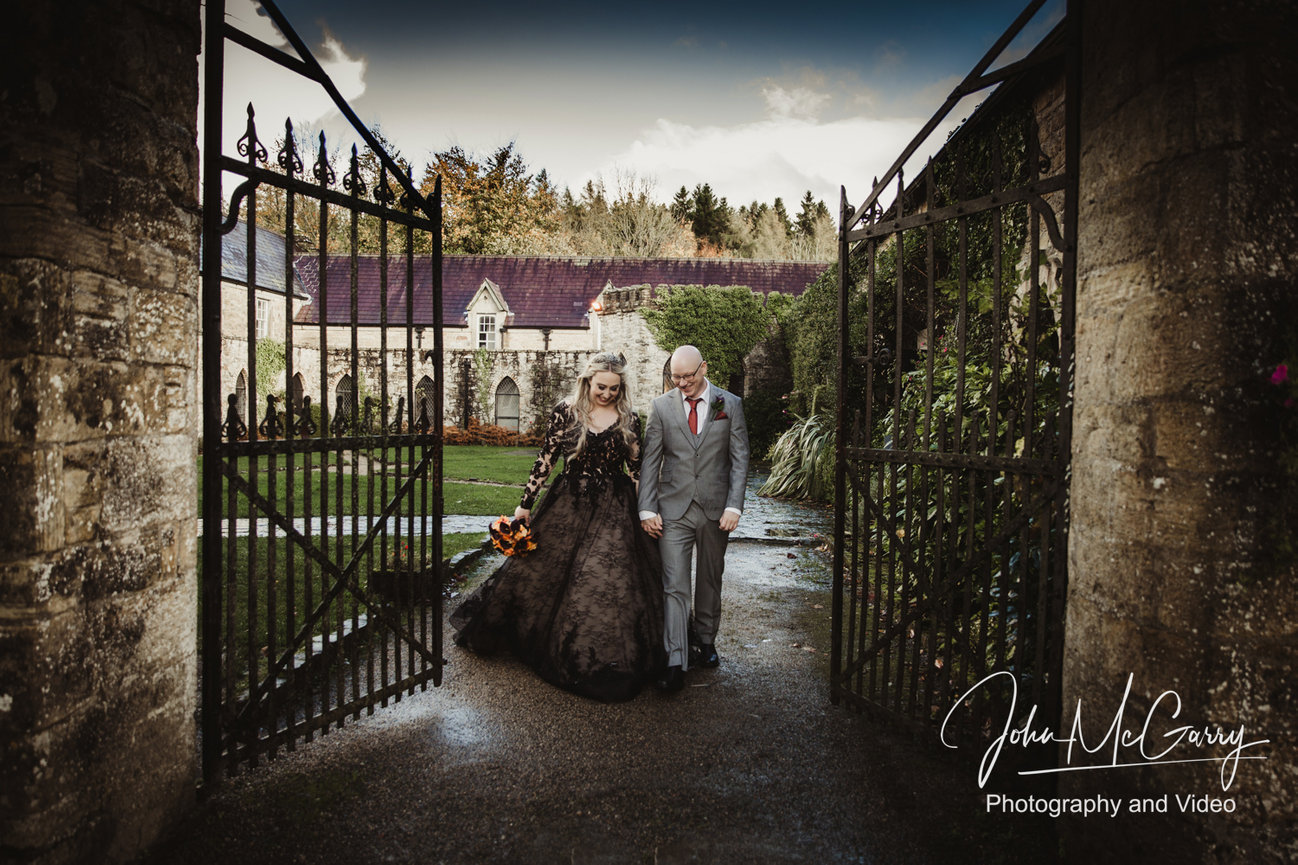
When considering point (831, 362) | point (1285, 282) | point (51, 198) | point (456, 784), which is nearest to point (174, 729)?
point (456, 784)

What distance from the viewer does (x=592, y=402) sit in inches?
180

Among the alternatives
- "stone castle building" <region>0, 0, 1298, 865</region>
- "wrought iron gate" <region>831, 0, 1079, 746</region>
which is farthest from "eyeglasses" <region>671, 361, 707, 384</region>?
"stone castle building" <region>0, 0, 1298, 865</region>

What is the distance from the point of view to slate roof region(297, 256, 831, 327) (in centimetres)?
2942

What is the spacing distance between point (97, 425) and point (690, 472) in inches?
110

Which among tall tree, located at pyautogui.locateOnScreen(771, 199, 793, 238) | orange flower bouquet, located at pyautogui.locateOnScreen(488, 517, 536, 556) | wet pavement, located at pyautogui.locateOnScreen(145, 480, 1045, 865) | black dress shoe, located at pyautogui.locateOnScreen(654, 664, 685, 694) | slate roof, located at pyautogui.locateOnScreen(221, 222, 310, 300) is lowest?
wet pavement, located at pyautogui.locateOnScreen(145, 480, 1045, 865)

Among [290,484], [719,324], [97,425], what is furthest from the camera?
[719,324]

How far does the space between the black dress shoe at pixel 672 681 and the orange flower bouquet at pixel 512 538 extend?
105cm

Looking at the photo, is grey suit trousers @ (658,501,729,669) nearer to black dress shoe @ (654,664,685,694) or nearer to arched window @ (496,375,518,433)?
black dress shoe @ (654,664,685,694)

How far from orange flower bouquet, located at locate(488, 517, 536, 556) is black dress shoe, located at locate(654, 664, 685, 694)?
1.05 metres

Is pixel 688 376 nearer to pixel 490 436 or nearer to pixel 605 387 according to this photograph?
pixel 605 387

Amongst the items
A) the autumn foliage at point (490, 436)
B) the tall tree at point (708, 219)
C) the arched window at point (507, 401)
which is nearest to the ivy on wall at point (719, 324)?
the autumn foliage at point (490, 436)

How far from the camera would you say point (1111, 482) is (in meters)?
2.46

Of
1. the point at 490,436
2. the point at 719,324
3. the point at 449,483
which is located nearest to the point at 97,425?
the point at 449,483

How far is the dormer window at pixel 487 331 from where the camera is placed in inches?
1155
